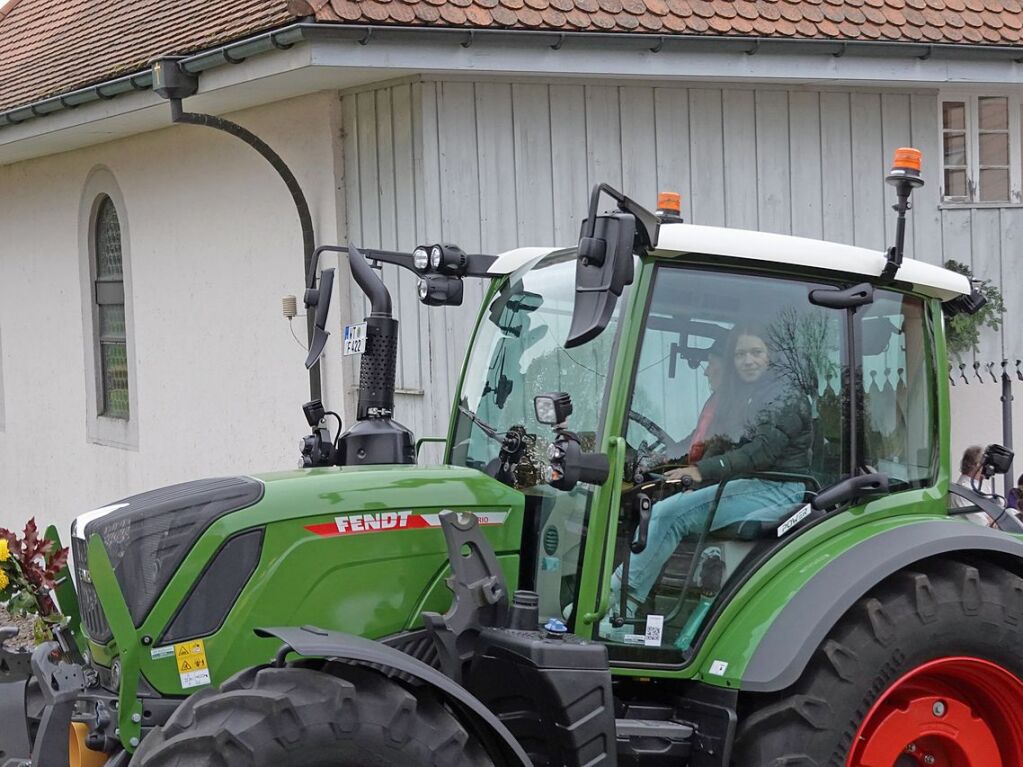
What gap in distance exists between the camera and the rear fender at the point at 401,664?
369 centimetres

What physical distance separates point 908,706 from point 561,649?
116cm

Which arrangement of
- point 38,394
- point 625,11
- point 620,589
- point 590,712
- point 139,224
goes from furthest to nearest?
point 38,394
point 139,224
point 625,11
point 620,589
point 590,712

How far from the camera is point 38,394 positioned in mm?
13992

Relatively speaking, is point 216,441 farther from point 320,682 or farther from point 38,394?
point 320,682

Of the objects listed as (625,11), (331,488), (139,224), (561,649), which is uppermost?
(625,11)

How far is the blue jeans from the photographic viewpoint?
442cm

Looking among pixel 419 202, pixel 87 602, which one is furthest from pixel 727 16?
pixel 87 602

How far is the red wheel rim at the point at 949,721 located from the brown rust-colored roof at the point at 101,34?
4.99 m

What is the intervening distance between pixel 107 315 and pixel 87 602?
8.96 m

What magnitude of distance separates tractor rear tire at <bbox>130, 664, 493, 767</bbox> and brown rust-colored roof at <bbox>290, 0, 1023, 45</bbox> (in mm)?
4863

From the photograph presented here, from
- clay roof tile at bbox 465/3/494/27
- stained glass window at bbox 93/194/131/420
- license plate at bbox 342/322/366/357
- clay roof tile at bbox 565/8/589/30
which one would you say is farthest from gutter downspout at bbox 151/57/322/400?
license plate at bbox 342/322/366/357

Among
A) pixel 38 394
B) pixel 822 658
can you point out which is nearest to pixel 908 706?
pixel 822 658

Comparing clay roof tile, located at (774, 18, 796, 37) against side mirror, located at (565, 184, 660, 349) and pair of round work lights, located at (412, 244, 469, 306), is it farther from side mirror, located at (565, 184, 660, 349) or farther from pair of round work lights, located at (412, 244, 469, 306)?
side mirror, located at (565, 184, 660, 349)

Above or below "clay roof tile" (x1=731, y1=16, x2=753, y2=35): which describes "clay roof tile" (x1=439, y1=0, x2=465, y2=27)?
below
